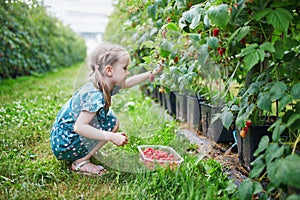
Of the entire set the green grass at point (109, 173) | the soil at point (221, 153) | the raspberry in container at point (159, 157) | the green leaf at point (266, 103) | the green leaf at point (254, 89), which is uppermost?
the green leaf at point (254, 89)

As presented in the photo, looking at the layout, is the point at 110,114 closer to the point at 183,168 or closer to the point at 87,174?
the point at 87,174

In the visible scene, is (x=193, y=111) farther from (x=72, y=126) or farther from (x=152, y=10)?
(x=72, y=126)

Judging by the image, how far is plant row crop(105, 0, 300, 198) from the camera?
3.87 ft

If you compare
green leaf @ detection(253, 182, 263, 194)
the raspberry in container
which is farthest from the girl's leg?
green leaf @ detection(253, 182, 263, 194)

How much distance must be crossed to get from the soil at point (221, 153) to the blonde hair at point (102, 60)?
0.63 m

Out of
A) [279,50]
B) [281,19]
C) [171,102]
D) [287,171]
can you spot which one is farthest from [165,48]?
[171,102]

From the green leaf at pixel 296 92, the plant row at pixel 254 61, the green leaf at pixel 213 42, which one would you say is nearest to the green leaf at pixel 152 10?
the plant row at pixel 254 61

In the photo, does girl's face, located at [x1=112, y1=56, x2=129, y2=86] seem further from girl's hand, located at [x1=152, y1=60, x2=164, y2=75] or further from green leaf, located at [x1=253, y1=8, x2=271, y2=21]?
green leaf, located at [x1=253, y1=8, x2=271, y2=21]

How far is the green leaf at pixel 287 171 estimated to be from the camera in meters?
0.97

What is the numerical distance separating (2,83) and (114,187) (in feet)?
12.0

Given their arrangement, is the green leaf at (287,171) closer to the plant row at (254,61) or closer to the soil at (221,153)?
the plant row at (254,61)

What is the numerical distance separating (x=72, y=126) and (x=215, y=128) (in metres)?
0.88

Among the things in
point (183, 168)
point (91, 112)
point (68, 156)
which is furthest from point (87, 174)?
point (183, 168)

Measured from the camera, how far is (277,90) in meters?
1.28
